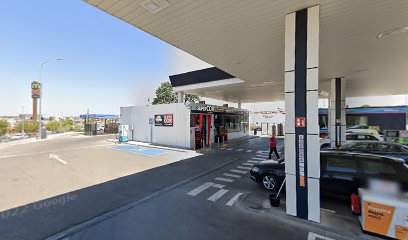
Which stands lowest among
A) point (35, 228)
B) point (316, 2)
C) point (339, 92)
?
point (35, 228)

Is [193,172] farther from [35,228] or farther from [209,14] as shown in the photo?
[209,14]

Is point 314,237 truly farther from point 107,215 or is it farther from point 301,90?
point 107,215

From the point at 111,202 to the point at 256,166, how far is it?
176 inches

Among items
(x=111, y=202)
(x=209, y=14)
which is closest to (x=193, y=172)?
(x=111, y=202)

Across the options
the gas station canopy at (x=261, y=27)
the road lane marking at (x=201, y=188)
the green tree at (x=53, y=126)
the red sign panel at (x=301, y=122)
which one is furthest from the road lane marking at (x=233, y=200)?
the green tree at (x=53, y=126)

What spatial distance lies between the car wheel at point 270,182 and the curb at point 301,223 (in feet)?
4.06

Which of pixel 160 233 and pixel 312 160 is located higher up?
pixel 312 160

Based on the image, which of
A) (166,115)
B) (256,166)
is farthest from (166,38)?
(166,115)

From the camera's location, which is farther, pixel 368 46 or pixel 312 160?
pixel 368 46

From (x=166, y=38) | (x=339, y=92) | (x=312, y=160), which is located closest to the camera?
(x=312, y=160)

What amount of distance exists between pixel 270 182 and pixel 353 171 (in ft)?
7.04

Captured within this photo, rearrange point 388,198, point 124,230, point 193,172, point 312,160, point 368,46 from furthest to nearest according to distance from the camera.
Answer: point 193,172, point 368,46, point 312,160, point 124,230, point 388,198

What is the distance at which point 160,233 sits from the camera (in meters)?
3.85

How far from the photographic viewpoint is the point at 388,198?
12.0 ft
